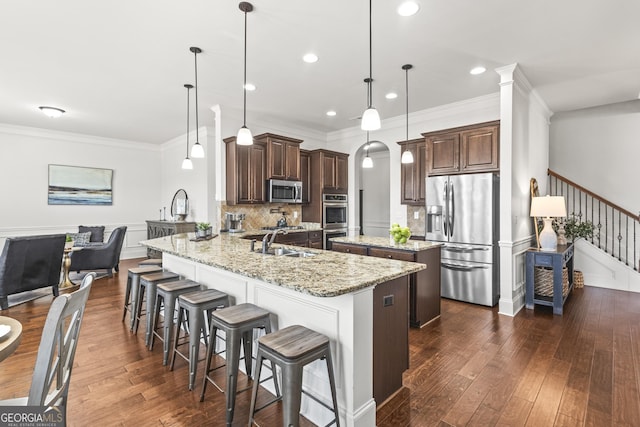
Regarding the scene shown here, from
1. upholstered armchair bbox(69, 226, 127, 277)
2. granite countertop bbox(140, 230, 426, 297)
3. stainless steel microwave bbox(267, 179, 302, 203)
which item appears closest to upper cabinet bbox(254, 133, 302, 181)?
stainless steel microwave bbox(267, 179, 302, 203)

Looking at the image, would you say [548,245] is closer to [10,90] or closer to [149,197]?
[10,90]

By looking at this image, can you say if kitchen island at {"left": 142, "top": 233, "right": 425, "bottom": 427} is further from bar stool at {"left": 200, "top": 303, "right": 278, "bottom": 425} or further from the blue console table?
the blue console table

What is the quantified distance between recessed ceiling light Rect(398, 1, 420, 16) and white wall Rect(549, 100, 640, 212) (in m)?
4.74

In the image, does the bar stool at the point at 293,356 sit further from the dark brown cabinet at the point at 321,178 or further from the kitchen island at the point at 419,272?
the dark brown cabinet at the point at 321,178

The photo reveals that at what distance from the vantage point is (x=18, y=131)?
6184 mm

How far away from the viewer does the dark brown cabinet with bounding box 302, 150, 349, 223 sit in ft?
19.9

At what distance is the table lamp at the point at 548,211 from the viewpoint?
3912 mm

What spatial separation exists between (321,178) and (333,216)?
80cm

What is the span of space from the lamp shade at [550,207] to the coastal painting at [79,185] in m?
8.39

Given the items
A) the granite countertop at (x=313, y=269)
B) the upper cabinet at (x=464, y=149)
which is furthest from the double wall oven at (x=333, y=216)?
the granite countertop at (x=313, y=269)

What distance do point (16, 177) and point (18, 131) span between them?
0.91 metres

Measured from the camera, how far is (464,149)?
4344 mm

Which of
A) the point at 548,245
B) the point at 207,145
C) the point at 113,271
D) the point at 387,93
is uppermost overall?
the point at 387,93

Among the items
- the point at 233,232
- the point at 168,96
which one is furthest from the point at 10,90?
the point at 233,232
